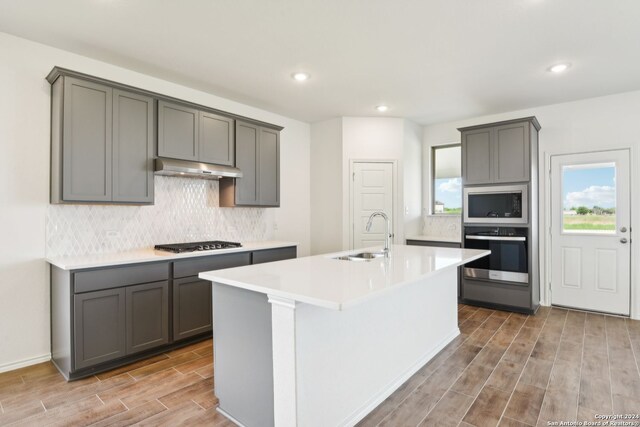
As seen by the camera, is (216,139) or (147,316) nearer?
(147,316)

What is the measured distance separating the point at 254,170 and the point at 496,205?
307 centimetres

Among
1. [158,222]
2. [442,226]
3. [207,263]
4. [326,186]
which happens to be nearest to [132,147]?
[158,222]

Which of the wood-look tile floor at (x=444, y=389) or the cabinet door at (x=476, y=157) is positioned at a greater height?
the cabinet door at (x=476, y=157)

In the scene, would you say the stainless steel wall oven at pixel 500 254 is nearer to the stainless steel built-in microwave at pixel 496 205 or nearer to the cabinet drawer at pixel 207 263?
the stainless steel built-in microwave at pixel 496 205

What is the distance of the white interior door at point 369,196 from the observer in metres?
5.02

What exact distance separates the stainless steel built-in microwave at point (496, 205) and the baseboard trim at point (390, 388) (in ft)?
6.11

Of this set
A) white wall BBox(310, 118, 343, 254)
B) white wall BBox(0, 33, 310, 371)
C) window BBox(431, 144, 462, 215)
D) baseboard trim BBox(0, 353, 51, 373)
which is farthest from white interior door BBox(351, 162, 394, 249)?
baseboard trim BBox(0, 353, 51, 373)

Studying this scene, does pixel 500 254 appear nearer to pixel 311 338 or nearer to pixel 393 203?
pixel 393 203

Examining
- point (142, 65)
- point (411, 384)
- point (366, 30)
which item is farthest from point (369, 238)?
point (142, 65)

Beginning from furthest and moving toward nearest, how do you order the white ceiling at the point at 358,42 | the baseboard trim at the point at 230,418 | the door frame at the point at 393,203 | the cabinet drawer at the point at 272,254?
1. the door frame at the point at 393,203
2. the cabinet drawer at the point at 272,254
3. the white ceiling at the point at 358,42
4. the baseboard trim at the point at 230,418

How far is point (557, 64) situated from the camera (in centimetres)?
326

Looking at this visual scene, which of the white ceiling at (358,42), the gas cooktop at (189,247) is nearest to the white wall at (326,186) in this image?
the white ceiling at (358,42)

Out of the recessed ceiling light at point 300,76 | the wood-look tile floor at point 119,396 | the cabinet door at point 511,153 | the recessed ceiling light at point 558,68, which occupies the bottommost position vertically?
→ the wood-look tile floor at point 119,396

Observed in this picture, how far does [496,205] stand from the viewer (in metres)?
4.40
